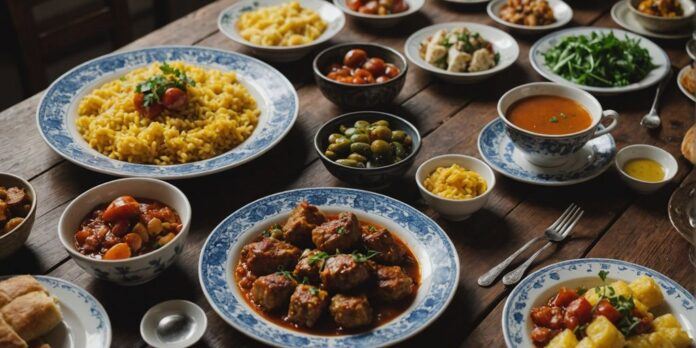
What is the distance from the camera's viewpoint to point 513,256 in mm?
2635

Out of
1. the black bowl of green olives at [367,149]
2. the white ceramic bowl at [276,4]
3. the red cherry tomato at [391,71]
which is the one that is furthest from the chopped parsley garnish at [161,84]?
the red cherry tomato at [391,71]

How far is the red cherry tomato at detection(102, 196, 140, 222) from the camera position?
2.46 m

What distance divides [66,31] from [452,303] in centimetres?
340

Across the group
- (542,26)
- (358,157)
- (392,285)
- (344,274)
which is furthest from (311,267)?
(542,26)

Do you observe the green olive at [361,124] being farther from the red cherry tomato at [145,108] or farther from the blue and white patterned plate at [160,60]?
the red cherry tomato at [145,108]

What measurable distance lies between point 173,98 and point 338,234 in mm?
1221

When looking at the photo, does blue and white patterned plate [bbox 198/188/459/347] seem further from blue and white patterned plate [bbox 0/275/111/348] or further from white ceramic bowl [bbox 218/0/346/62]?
white ceramic bowl [bbox 218/0/346/62]

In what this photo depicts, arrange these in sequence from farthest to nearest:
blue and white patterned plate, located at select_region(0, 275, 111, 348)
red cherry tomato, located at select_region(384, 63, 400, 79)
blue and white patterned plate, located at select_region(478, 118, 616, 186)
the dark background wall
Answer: the dark background wall < red cherry tomato, located at select_region(384, 63, 400, 79) < blue and white patterned plate, located at select_region(478, 118, 616, 186) < blue and white patterned plate, located at select_region(0, 275, 111, 348)

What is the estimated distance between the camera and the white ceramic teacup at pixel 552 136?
293cm

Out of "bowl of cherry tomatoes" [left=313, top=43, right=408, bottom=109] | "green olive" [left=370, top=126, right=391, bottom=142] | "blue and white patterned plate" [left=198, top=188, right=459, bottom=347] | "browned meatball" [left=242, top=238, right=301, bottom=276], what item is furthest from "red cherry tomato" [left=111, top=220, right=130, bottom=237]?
"bowl of cherry tomatoes" [left=313, top=43, right=408, bottom=109]

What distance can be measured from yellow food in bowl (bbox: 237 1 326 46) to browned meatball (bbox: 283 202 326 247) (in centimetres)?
163

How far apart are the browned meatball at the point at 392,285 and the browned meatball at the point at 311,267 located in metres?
0.20

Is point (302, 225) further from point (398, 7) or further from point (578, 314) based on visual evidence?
point (398, 7)

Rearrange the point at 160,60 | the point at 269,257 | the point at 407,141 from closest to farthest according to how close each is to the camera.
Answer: the point at 269,257 → the point at 407,141 → the point at 160,60
